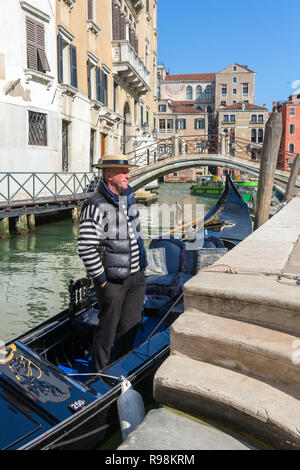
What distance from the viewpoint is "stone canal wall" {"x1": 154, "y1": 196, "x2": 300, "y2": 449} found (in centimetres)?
129

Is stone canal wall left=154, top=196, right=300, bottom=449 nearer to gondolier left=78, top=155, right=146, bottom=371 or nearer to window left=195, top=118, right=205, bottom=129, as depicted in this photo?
gondolier left=78, top=155, right=146, bottom=371

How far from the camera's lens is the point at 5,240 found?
851 centimetres

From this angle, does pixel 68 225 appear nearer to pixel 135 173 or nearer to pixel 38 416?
pixel 135 173

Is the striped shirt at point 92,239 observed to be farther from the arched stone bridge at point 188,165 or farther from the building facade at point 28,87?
the arched stone bridge at point 188,165

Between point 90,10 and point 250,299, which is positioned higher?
point 90,10

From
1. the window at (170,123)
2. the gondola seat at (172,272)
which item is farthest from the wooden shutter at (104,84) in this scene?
the window at (170,123)

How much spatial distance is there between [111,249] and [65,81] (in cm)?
982

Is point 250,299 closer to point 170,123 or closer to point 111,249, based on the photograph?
point 111,249


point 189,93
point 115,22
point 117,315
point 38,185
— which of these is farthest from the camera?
point 189,93

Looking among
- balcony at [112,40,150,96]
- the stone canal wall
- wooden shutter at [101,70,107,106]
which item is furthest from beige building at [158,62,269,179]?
the stone canal wall

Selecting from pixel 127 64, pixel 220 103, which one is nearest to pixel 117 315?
pixel 127 64

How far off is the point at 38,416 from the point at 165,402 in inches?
27.2

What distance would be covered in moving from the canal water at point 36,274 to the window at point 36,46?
3.53 metres

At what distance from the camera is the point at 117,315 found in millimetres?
2293
